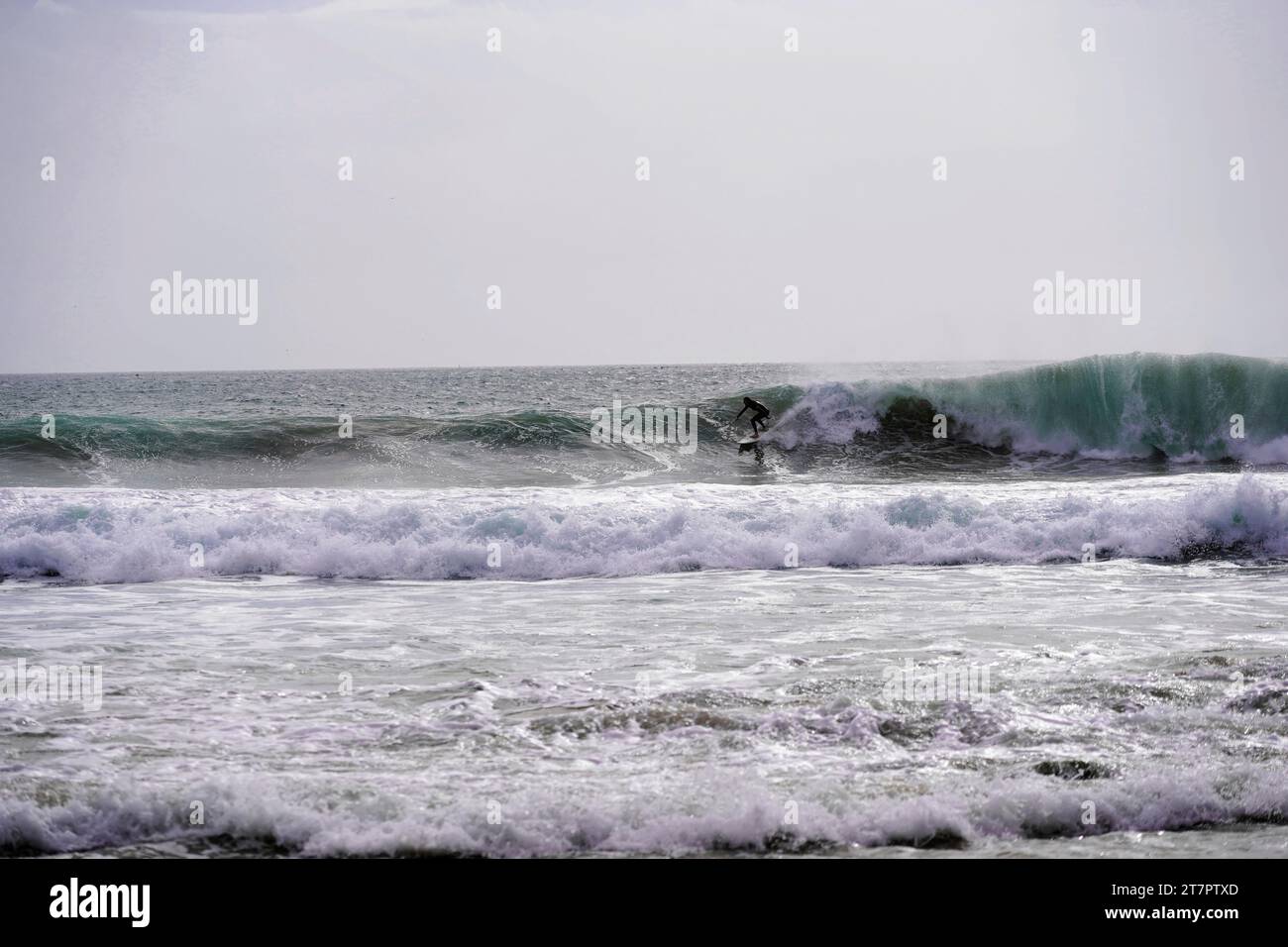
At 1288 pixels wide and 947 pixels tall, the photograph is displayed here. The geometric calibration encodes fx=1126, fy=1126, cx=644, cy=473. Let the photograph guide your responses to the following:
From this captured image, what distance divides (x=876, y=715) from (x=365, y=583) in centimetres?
693

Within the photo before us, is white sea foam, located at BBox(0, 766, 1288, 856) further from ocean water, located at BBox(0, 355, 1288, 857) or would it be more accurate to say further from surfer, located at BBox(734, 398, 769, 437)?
surfer, located at BBox(734, 398, 769, 437)

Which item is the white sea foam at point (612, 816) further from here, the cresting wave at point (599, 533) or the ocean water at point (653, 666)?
the cresting wave at point (599, 533)

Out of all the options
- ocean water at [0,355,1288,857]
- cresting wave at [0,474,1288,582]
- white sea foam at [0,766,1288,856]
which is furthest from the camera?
cresting wave at [0,474,1288,582]

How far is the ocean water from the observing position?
14.0 feet

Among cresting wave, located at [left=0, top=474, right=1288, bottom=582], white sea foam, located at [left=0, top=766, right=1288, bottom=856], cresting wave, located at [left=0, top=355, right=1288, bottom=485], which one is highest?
cresting wave, located at [left=0, top=355, right=1288, bottom=485]

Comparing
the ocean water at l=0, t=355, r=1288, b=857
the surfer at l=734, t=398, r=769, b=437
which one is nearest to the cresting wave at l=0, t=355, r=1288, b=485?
the surfer at l=734, t=398, r=769, b=437

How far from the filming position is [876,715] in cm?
555

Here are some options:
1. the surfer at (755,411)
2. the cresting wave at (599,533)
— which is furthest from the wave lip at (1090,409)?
the cresting wave at (599,533)

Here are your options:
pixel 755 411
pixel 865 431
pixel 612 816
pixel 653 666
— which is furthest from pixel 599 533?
pixel 755 411

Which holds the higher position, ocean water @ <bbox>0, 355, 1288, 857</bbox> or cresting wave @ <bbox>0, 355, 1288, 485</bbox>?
cresting wave @ <bbox>0, 355, 1288, 485</bbox>

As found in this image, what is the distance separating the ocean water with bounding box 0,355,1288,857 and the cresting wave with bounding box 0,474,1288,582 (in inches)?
2.0

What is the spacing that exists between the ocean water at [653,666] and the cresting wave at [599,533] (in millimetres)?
51

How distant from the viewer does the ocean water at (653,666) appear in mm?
4254
